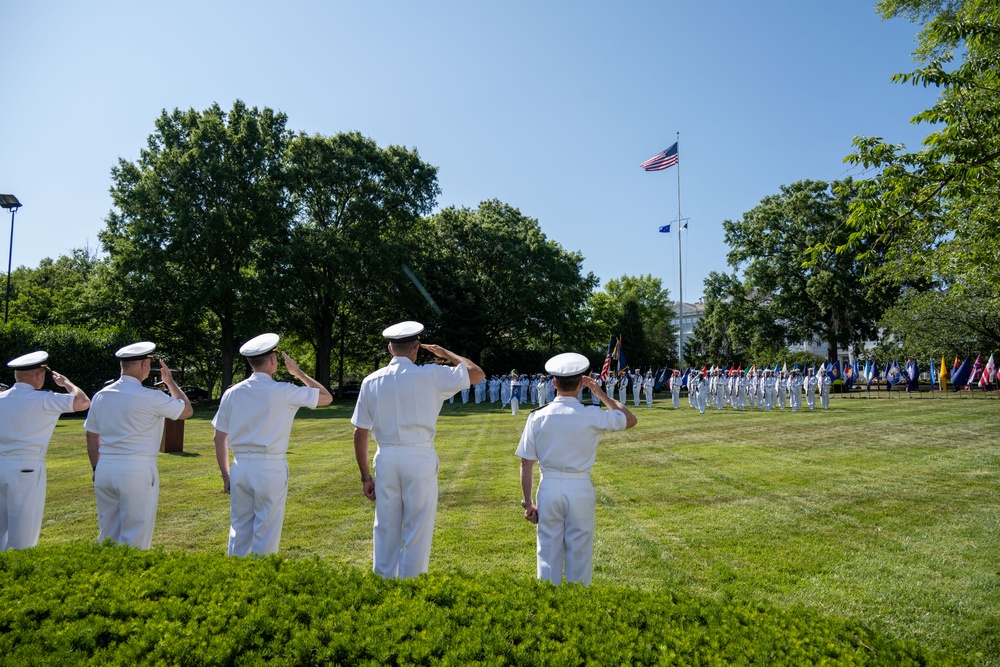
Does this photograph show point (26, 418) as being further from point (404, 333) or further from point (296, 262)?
point (296, 262)

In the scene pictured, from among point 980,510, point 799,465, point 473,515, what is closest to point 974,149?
point 980,510

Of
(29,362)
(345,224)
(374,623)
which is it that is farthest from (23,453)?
(345,224)

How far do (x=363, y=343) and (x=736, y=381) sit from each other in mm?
31823

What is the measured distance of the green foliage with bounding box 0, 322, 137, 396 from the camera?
104ft

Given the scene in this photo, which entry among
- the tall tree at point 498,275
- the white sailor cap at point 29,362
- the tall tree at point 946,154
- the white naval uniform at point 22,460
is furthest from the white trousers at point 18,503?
the tall tree at point 498,275

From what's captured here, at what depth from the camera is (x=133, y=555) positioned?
4.42m

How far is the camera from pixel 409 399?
16.0 feet

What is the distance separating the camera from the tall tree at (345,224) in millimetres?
41594

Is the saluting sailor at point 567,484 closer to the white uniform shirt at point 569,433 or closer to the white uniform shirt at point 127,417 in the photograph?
the white uniform shirt at point 569,433

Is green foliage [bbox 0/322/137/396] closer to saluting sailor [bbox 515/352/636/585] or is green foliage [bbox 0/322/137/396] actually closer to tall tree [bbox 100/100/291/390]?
tall tree [bbox 100/100/291/390]

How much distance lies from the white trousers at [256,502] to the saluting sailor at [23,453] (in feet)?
5.83

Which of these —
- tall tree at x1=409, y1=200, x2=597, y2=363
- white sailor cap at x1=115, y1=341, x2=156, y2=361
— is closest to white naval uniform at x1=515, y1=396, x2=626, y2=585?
white sailor cap at x1=115, y1=341, x2=156, y2=361

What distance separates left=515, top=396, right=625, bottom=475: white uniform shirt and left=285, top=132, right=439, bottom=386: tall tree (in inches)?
1484

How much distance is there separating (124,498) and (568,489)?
3878mm
